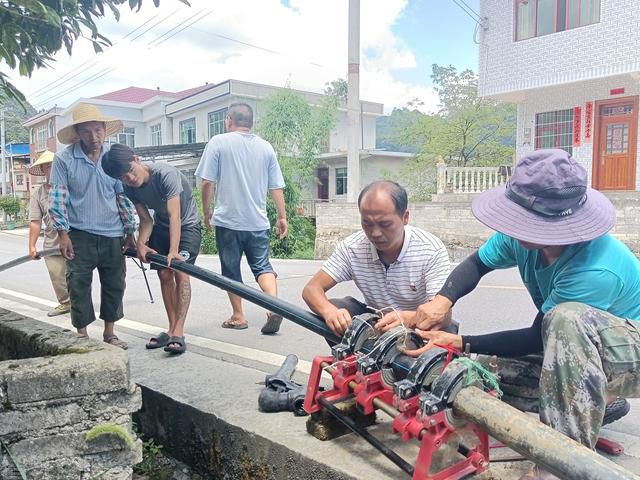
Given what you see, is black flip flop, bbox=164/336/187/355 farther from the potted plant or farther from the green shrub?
the green shrub

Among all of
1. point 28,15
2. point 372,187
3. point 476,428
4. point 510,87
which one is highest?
point 510,87

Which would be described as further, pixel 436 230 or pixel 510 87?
pixel 510 87

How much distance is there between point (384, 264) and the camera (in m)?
2.87

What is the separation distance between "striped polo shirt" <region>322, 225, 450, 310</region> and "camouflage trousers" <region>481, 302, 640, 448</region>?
83cm

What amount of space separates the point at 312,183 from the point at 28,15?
988 inches

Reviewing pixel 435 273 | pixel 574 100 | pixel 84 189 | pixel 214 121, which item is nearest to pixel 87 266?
pixel 84 189

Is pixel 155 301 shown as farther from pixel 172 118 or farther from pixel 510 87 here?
pixel 172 118

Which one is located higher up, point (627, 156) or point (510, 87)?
point (510, 87)

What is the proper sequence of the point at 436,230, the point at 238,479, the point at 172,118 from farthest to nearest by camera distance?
1. the point at 172,118
2. the point at 436,230
3. the point at 238,479

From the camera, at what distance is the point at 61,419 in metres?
2.17

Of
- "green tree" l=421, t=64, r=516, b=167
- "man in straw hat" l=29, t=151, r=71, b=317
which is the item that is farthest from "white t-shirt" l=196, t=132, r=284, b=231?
"green tree" l=421, t=64, r=516, b=167

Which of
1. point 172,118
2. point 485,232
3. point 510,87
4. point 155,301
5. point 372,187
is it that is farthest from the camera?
point 172,118

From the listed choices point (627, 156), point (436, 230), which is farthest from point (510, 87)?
point (436, 230)

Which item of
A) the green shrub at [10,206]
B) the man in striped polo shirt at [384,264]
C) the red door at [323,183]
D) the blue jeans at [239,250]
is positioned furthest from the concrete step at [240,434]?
the green shrub at [10,206]
